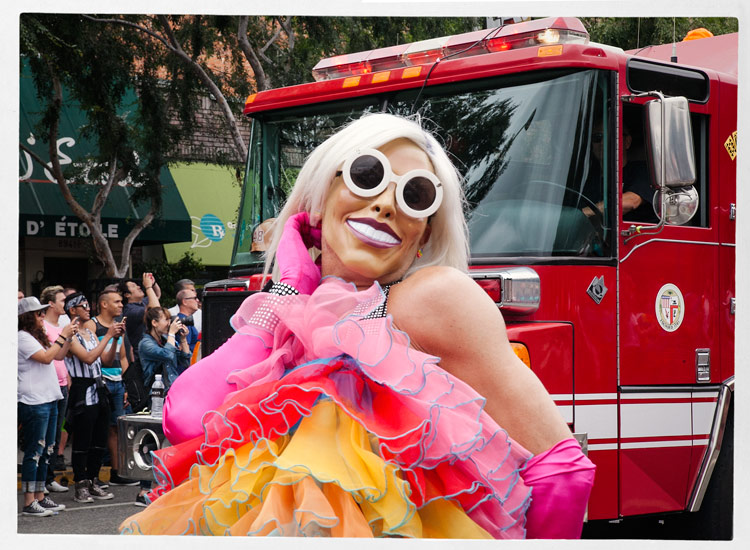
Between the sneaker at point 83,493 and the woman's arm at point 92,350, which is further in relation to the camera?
the woman's arm at point 92,350

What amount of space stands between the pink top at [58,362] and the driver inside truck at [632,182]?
16.8ft

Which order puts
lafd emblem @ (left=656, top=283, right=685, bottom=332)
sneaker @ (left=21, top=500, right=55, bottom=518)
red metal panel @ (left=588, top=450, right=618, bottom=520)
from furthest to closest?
sneaker @ (left=21, top=500, right=55, bottom=518)
lafd emblem @ (left=656, top=283, right=685, bottom=332)
red metal panel @ (left=588, top=450, right=618, bottom=520)

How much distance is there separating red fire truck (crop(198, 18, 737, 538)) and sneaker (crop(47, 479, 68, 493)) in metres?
4.28

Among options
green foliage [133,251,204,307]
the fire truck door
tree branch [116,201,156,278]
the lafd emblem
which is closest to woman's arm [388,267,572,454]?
the fire truck door

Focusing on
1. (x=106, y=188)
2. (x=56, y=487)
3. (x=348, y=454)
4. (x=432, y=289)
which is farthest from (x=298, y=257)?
(x=106, y=188)

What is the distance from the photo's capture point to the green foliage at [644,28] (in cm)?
475

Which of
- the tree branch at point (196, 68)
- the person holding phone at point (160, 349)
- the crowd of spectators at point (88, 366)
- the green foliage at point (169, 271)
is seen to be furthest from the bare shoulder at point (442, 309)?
the green foliage at point (169, 271)

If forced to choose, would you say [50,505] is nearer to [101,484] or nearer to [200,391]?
[101,484]

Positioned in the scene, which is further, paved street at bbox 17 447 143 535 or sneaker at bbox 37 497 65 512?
sneaker at bbox 37 497 65 512

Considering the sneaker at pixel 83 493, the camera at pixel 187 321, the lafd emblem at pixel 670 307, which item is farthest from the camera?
the camera at pixel 187 321

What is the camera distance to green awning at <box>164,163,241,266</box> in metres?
16.3

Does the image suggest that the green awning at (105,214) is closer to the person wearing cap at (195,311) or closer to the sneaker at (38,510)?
the person wearing cap at (195,311)

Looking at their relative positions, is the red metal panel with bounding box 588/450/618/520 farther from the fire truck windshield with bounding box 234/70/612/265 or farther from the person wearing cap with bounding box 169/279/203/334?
the person wearing cap with bounding box 169/279/203/334

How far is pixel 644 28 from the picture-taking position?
232 inches
